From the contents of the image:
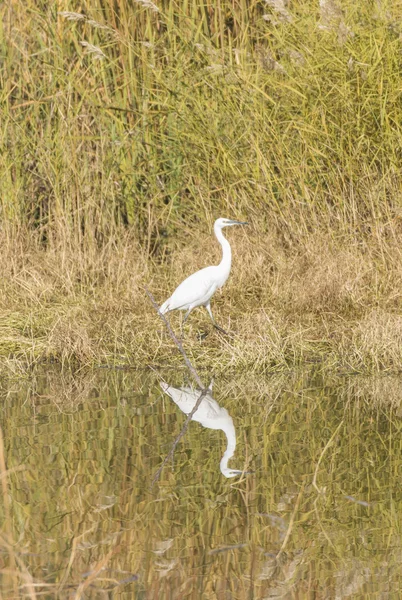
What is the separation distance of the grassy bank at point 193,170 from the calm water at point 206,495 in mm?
978

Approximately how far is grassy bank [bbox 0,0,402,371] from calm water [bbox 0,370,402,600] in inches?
38.5

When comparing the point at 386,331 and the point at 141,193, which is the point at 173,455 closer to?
the point at 386,331

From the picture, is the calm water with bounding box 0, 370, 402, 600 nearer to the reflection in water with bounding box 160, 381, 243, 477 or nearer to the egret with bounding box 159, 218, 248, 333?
the reflection in water with bounding box 160, 381, 243, 477

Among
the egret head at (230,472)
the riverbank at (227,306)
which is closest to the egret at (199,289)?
the riverbank at (227,306)

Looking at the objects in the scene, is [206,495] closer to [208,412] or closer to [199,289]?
[208,412]

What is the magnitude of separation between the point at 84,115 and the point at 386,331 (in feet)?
9.28

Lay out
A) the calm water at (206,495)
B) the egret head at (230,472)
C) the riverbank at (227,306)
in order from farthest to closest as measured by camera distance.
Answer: the riverbank at (227,306) < the egret head at (230,472) < the calm water at (206,495)

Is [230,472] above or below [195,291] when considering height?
below

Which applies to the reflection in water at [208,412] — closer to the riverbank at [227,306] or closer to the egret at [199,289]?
the riverbank at [227,306]

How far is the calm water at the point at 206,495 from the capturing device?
8.93ft

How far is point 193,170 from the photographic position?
24.0 ft

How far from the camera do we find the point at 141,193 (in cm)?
746

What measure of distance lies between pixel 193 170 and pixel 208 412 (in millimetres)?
3062

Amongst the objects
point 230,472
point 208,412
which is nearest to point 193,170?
point 208,412
